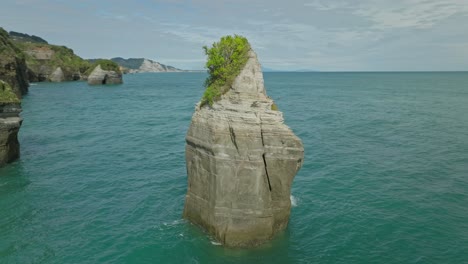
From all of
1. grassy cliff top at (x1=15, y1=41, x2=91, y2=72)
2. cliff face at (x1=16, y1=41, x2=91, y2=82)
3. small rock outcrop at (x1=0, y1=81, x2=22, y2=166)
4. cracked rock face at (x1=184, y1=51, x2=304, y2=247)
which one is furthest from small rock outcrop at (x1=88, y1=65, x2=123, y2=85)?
cracked rock face at (x1=184, y1=51, x2=304, y2=247)

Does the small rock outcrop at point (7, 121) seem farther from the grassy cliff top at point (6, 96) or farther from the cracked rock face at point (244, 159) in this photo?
the cracked rock face at point (244, 159)

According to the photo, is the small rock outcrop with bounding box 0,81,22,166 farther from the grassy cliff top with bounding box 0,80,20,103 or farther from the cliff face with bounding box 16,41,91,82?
the cliff face with bounding box 16,41,91,82

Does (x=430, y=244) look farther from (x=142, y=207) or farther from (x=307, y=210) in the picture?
(x=142, y=207)

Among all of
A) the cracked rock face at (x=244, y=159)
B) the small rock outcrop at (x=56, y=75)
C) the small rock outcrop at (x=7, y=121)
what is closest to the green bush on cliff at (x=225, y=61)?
the cracked rock face at (x=244, y=159)

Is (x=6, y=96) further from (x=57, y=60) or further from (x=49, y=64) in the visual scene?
(x=57, y=60)

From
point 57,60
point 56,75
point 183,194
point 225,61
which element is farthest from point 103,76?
point 225,61
